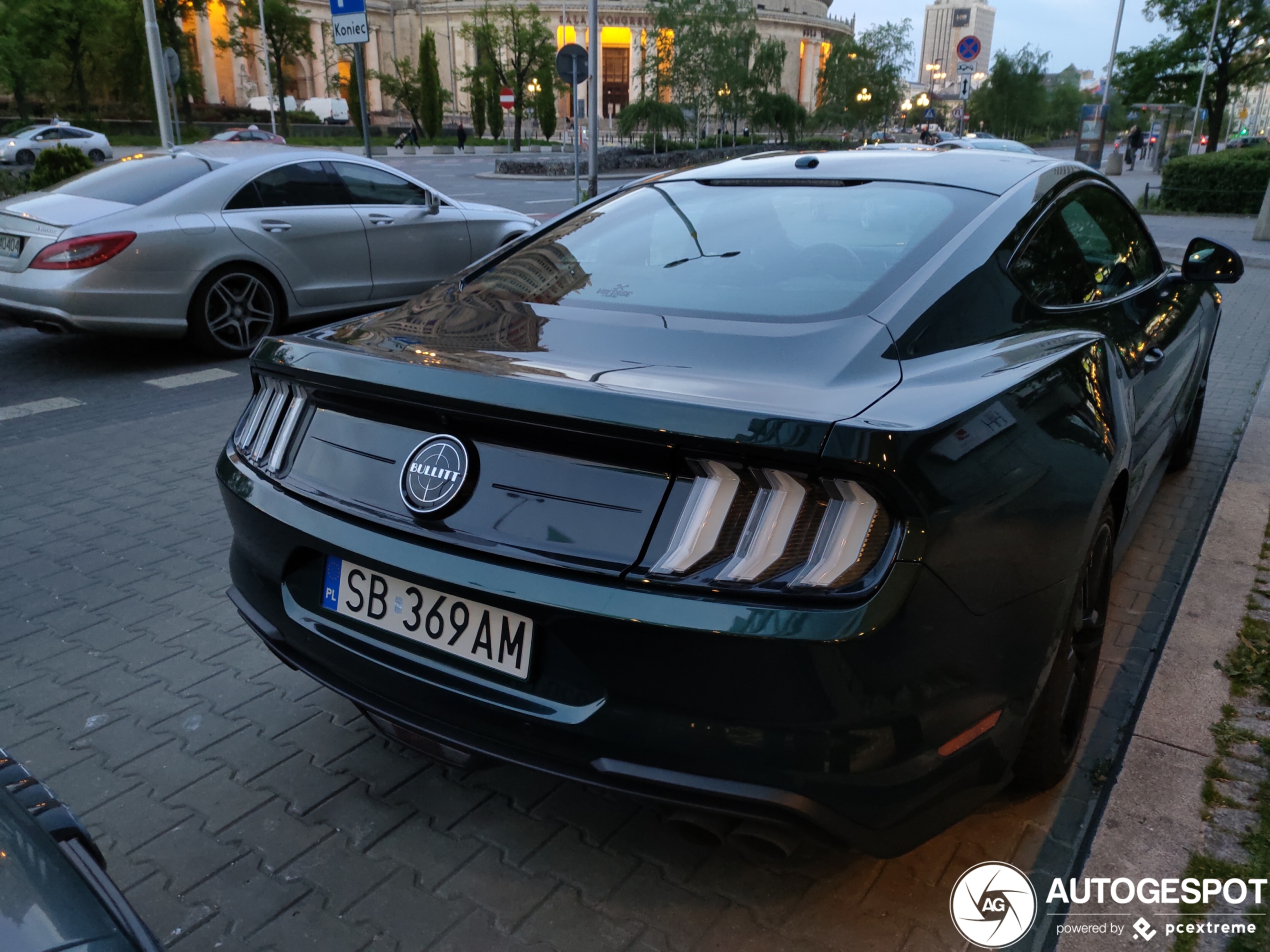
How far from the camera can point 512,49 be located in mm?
64500

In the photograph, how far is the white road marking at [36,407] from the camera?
20.4ft

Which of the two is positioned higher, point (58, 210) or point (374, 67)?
point (374, 67)

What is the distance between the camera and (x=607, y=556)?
180 centimetres

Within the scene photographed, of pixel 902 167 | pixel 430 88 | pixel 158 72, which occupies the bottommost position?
pixel 902 167

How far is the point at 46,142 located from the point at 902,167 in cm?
4108

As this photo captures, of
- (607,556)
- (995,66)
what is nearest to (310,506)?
(607,556)

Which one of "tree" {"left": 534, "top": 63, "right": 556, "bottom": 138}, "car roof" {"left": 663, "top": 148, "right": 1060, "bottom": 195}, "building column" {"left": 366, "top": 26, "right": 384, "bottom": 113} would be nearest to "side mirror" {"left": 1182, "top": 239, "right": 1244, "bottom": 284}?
"car roof" {"left": 663, "top": 148, "right": 1060, "bottom": 195}

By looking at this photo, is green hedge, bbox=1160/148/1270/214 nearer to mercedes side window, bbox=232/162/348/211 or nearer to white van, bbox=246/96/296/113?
mercedes side window, bbox=232/162/348/211

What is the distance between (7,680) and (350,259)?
5.47 meters

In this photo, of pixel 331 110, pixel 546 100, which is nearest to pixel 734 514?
pixel 546 100

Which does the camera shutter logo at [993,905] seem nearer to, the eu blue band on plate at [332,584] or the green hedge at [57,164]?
the eu blue band on plate at [332,584]

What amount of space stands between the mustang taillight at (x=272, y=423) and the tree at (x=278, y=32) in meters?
60.7

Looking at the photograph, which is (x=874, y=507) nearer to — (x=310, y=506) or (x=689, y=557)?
(x=689, y=557)

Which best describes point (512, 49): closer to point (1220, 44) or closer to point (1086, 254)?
point (1220, 44)
